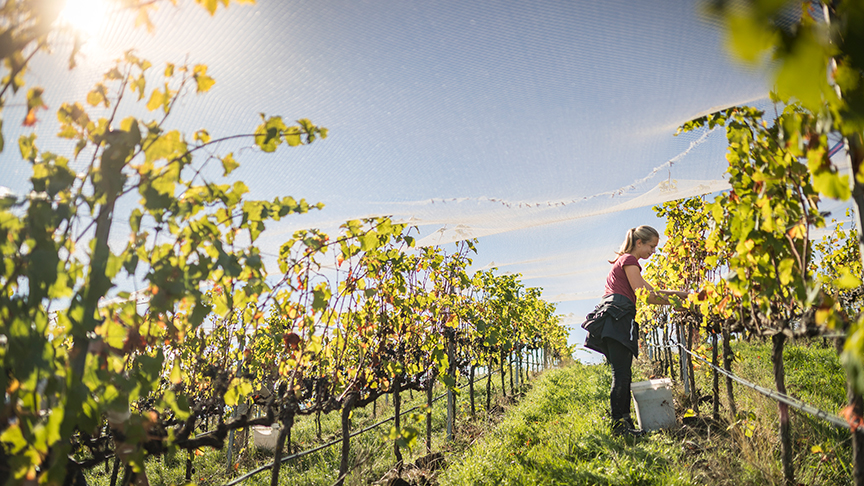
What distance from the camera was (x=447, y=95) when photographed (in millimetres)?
3400

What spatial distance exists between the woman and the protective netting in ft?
3.49

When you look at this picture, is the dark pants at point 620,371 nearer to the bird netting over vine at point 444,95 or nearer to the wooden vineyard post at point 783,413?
the wooden vineyard post at point 783,413

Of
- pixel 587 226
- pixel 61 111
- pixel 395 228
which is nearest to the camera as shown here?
pixel 61 111

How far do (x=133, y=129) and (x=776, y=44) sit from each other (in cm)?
149

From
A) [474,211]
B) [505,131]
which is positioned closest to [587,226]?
[474,211]

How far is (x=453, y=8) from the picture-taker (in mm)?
2623

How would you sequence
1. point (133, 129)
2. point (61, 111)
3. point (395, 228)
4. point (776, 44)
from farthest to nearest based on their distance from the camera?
point (395, 228) < point (61, 111) < point (133, 129) < point (776, 44)

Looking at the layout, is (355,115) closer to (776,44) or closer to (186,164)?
(186,164)

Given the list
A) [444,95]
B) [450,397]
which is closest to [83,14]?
[444,95]

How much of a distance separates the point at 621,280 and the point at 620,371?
2.40ft

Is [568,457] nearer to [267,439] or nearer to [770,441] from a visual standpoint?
[770,441]

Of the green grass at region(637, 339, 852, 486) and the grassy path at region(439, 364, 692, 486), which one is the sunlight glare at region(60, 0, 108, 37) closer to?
the grassy path at region(439, 364, 692, 486)

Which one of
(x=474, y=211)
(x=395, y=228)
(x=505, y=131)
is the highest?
(x=505, y=131)

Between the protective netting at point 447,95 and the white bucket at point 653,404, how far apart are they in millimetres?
2172
